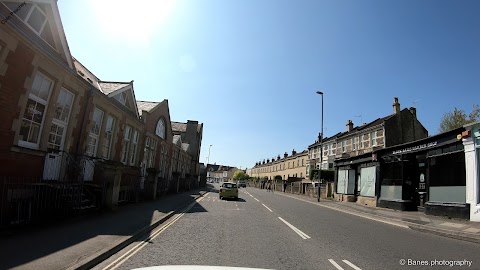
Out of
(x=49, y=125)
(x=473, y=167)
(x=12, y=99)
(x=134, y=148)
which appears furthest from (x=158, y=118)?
(x=473, y=167)

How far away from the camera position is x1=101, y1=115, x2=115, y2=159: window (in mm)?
17906

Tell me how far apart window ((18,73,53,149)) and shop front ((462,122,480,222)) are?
19.0 m

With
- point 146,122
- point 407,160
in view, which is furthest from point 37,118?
point 407,160

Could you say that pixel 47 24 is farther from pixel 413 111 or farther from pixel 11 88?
pixel 413 111

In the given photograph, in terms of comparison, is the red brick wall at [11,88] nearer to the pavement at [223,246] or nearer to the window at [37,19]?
the window at [37,19]

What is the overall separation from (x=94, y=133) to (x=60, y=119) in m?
3.34

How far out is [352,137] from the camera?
4862 centimetres

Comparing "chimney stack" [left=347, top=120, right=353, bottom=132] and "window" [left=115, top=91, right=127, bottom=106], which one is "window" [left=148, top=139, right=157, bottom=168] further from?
"chimney stack" [left=347, top=120, right=353, bottom=132]

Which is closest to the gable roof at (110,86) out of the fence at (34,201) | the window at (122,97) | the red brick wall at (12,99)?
the window at (122,97)

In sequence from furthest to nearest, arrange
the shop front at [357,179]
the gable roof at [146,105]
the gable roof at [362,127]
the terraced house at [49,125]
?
the gable roof at [362,127] → the shop front at [357,179] → the gable roof at [146,105] → the terraced house at [49,125]

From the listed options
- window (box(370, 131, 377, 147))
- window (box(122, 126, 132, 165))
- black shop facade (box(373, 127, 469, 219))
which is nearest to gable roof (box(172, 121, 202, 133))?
window (box(370, 131, 377, 147))

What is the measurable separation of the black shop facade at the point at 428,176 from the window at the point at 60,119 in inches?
745

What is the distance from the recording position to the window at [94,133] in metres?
16.2

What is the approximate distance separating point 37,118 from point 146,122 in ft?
41.9
